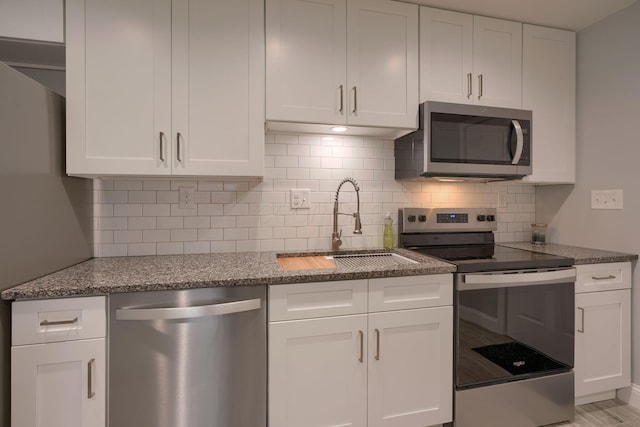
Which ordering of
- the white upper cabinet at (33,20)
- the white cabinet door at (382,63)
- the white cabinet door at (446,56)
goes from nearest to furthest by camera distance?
the white upper cabinet at (33,20)
the white cabinet door at (382,63)
the white cabinet door at (446,56)

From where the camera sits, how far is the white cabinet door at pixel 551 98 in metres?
2.10

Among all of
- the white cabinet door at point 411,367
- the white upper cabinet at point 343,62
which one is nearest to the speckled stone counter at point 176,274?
the white cabinet door at point 411,367

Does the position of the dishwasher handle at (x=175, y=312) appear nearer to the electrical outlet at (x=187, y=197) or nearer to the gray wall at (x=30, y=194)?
the gray wall at (x=30, y=194)

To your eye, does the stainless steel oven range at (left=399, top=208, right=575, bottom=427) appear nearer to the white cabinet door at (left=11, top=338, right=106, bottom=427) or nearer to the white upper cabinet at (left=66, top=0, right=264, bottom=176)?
the white upper cabinet at (left=66, top=0, right=264, bottom=176)

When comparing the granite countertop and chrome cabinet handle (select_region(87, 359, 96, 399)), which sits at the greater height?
the granite countertop

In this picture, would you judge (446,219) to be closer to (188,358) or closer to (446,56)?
(446,56)

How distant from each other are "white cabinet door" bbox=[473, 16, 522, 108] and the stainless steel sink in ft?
3.54

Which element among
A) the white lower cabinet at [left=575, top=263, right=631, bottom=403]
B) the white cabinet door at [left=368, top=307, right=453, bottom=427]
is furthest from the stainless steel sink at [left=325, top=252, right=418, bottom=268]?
the white lower cabinet at [left=575, top=263, right=631, bottom=403]

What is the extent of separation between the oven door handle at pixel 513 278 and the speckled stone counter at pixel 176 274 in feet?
0.39

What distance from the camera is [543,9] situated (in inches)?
76.6

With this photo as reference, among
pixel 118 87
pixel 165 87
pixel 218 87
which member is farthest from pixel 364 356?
pixel 118 87

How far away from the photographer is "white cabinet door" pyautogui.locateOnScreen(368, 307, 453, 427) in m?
1.53

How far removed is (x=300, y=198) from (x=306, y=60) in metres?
0.78

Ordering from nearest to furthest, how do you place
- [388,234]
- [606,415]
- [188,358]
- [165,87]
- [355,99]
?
1. [188,358]
2. [165,87]
3. [355,99]
4. [606,415]
5. [388,234]
